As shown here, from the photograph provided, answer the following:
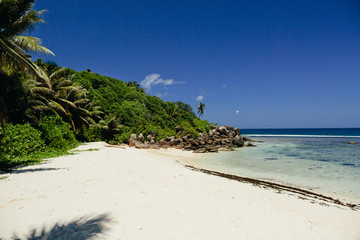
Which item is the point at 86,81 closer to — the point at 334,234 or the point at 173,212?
the point at 173,212

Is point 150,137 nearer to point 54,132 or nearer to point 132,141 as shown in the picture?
point 132,141

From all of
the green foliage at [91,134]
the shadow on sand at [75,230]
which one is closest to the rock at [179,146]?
the green foliage at [91,134]

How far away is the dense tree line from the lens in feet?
28.6

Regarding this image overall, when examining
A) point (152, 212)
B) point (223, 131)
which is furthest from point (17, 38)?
point (223, 131)

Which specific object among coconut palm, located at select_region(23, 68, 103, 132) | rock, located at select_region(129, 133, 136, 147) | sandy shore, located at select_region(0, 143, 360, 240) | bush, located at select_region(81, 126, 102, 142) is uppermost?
coconut palm, located at select_region(23, 68, 103, 132)

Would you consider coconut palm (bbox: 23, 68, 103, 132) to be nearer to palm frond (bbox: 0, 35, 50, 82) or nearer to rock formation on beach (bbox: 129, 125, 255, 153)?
palm frond (bbox: 0, 35, 50, 82)

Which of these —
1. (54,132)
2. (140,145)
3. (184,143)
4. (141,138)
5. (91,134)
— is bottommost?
(184,143)

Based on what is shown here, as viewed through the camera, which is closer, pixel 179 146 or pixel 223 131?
pixel 179 146

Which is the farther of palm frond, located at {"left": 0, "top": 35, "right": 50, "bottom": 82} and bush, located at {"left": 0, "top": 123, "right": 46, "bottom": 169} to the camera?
bush, located at {"left": 0, "top": 123, "right": 46, "bottom": 169}

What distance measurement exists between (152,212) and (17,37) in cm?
1103

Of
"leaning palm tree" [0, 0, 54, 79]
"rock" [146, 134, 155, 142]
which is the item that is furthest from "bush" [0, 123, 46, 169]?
"rock" [146, 134, 155, 142]

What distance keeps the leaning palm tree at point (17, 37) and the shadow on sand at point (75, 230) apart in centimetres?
683

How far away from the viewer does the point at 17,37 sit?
938 cm

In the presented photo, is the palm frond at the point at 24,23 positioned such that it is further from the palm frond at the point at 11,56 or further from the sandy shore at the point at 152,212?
the sandy shore at the point at 152,212
